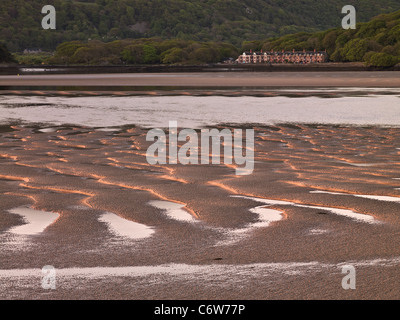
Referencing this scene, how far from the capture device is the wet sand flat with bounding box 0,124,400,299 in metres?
5.59

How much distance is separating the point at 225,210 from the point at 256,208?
423 millimetres

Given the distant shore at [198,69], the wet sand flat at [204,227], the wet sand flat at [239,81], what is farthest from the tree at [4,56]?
the wet sand flat at [204,227]

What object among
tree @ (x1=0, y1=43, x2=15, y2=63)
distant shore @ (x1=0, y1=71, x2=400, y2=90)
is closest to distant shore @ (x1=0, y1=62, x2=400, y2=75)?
tree @ (x1=0, y1=43, x2=15, y2=63)

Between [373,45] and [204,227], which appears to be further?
[373,45]

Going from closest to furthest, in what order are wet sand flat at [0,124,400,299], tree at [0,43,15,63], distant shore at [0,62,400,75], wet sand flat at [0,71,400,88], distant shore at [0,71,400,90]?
wet sand flat at [0,124,400,299], distant shore at [0,71,400,90], wet sand flat at [0,71,400,88], distant shore at [0,62,400,75], tree at [0,43,15,63]

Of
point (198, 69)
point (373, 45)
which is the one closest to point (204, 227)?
point (198, 69)

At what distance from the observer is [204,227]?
24.7 ft

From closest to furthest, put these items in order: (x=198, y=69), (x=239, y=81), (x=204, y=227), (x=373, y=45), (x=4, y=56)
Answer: (x=204, y=227)
(x=239, y=81)
(x=198, y=69)
(x=373, y=45)
(x=4, y=56)

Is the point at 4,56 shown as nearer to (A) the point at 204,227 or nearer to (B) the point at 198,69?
(B) the point at 198,69

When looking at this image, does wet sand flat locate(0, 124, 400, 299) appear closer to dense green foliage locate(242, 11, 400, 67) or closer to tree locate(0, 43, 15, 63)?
dense green foliage locate(242, 11, 400, 67)

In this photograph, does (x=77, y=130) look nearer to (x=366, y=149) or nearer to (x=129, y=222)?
(x=366, y=149)

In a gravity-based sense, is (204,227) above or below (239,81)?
below
